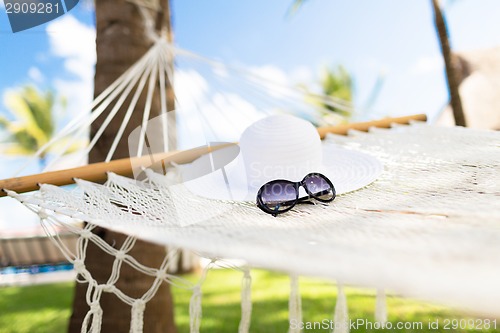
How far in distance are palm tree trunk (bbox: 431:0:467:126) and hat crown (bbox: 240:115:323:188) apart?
214 cm

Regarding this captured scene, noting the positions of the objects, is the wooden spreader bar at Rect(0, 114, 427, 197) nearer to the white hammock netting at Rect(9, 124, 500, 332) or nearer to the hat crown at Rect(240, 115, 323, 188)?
the white hammock netting at Rect(9, 124, 500, 332)

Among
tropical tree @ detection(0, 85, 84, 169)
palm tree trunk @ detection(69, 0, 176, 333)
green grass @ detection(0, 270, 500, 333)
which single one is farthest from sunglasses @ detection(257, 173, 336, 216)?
tropical tree @ detection(0, 85, 84, 169)

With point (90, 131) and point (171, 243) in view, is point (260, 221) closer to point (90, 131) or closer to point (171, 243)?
point (171, 243)

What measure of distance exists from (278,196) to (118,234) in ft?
2.93

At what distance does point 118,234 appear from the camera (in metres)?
1.54

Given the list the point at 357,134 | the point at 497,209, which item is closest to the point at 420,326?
the point at 357,134

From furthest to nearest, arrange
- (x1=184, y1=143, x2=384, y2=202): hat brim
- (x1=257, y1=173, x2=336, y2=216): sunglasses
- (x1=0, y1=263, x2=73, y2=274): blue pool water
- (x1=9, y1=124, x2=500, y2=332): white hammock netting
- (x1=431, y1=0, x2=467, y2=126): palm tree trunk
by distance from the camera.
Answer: (x1=0, y1=263, x2=73, y2=274): blue pool water < (x1=431, y1=0, x2=467, y2=126): palm tree trunk < (x1=184, y1=143, x2=384, y2=202): hat brim < (x1=257, y1=173, x2=336, y2=216): sunglasses < (x1=9, y1=124, x2=500, y2=332): white hammock netting

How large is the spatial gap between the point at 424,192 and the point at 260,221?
37cm

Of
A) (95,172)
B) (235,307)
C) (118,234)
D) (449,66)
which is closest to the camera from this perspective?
(95,172)

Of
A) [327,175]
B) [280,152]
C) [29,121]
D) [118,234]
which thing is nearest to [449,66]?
[327,175]

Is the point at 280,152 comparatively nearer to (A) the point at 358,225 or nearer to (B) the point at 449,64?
(A) the point at 358,225

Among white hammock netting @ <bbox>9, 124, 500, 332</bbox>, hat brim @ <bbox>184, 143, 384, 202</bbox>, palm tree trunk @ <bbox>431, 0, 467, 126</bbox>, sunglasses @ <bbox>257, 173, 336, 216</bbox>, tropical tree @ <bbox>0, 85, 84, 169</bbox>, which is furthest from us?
tropical tree @ <bbox>0, 85, 84, 169</bbox>

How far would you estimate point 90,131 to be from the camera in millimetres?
1744

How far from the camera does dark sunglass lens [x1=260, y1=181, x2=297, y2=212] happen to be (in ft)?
2.82
